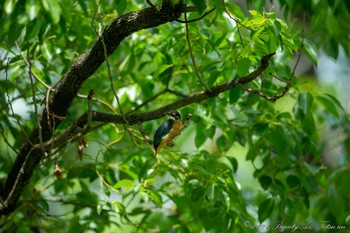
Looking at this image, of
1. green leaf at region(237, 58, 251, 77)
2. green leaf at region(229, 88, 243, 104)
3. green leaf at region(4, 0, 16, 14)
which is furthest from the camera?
green leaf at region(229, 88, 243, 104)

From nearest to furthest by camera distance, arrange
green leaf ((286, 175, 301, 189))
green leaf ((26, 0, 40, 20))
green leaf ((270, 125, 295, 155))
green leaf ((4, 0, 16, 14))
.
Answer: green leaf ((26, 0, 40, 20)) → green leaf ((4, 0, 16, 14)) → green leaf ((270, 125, 295, 155)) → green leaf ((286, 175, 301, 189))

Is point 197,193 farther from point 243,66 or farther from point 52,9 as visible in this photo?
point 52,9

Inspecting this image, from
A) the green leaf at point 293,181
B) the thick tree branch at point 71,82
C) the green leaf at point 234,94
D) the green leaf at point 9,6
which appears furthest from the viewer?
the green leaf at point 293,181

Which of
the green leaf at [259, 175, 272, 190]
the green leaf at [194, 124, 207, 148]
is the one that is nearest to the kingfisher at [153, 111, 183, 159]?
the green leaf at [194, 124, 207, 148]

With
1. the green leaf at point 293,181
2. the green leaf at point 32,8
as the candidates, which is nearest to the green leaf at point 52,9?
the green leaf at point 32,8

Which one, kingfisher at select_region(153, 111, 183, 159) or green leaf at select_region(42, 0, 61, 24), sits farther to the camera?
kingfisher at select_region(153, 111, 183, 159)

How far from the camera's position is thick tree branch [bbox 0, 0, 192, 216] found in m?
2.24

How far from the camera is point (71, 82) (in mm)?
2645

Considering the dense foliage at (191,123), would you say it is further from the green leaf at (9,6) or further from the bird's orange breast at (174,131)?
the green leaf at (9,6)

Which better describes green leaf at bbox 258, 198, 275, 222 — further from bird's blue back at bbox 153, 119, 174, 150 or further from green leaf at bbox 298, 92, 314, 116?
bird's blue back at bbox 153, 119, 174, 150

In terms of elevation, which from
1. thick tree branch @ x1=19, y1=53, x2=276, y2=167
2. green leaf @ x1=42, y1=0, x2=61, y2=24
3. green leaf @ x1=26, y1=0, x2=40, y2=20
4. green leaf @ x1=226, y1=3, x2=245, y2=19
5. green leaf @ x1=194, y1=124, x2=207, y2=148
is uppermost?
green leaf @ x1=26, y1=0, x2=40, y2=20

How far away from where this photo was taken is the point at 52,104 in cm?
276

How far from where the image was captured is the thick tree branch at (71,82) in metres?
2.24

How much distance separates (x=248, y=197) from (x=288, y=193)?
1.16ft
